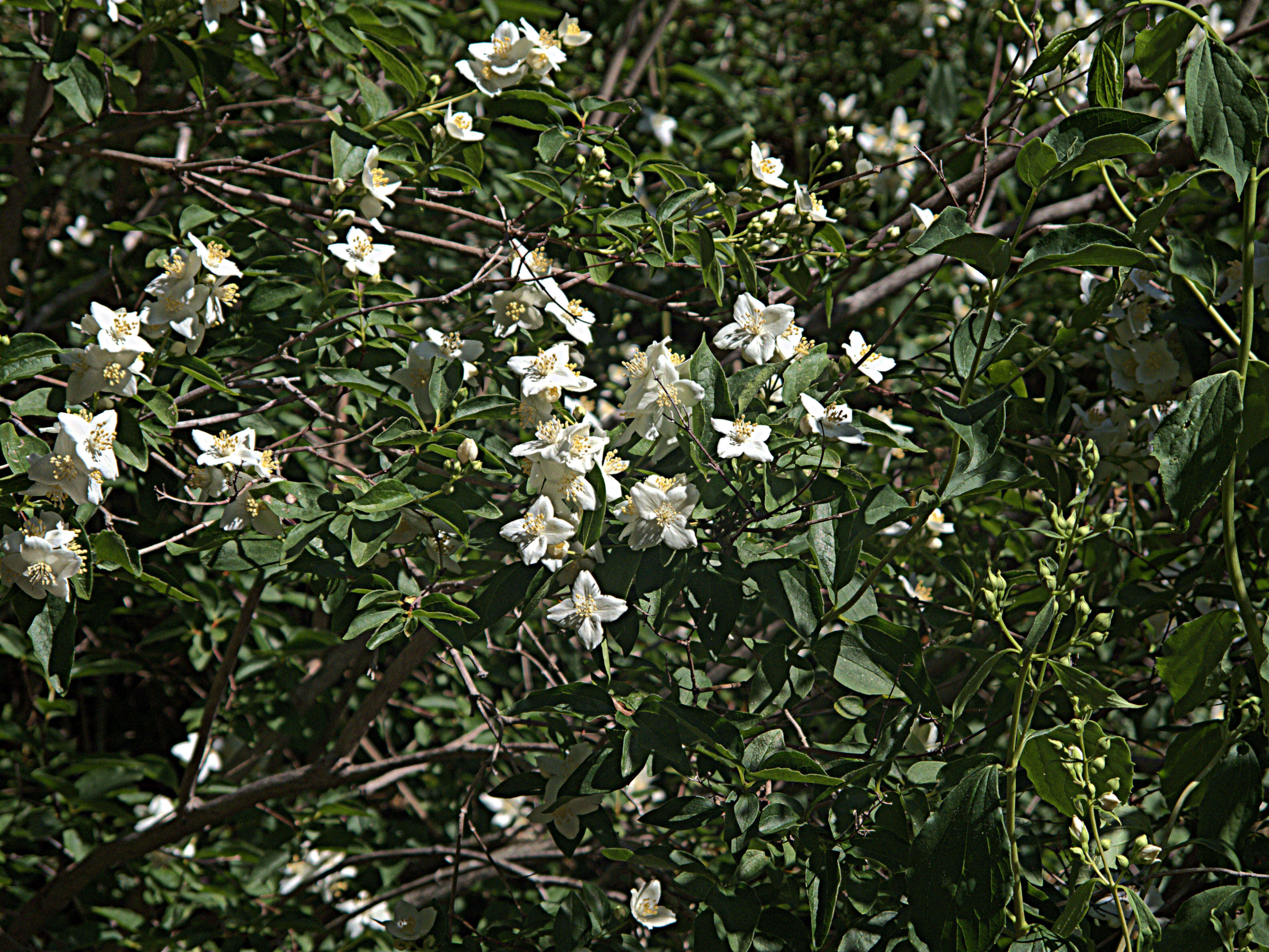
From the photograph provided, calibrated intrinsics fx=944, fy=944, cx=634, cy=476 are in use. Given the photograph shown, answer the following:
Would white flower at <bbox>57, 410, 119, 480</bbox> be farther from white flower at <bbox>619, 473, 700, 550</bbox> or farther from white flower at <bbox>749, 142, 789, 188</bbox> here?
white flower at <bbox>749, 142, 789, 188</bbox>

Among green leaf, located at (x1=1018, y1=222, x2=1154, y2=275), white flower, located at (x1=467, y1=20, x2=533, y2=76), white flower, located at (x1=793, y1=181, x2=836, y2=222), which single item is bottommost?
white flower, located at (x1=793, y1=181, x2=836, y2=222)

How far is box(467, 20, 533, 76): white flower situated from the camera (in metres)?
1.39

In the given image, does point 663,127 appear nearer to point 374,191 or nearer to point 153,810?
point 374,191

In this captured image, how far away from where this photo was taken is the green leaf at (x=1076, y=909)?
0.91 metres

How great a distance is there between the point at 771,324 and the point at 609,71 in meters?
1.42

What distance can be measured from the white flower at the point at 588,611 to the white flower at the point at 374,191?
615 millimetres

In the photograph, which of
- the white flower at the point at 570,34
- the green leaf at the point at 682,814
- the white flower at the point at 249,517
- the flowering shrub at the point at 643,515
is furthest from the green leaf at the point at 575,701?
the white flower at the point at 570,34

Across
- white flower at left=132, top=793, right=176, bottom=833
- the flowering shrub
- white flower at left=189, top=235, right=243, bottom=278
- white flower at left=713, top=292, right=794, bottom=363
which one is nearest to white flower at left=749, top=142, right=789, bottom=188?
the flowering shrub

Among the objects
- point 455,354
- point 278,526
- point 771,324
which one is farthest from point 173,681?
point 771,324

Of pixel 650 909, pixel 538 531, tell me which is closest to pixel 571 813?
pixel 650 909

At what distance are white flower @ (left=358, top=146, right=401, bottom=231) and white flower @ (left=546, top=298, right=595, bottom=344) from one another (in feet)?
0.96

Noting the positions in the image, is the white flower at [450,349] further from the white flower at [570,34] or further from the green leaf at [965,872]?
the green leaf at [965,872]

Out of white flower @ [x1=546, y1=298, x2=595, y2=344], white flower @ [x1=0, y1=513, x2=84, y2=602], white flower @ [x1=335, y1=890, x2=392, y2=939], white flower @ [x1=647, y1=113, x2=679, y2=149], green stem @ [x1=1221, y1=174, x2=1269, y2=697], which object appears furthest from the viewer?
white flower @ [x1=647, y1=113, x2=679, y2=149]

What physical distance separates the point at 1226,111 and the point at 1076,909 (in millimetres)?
799
